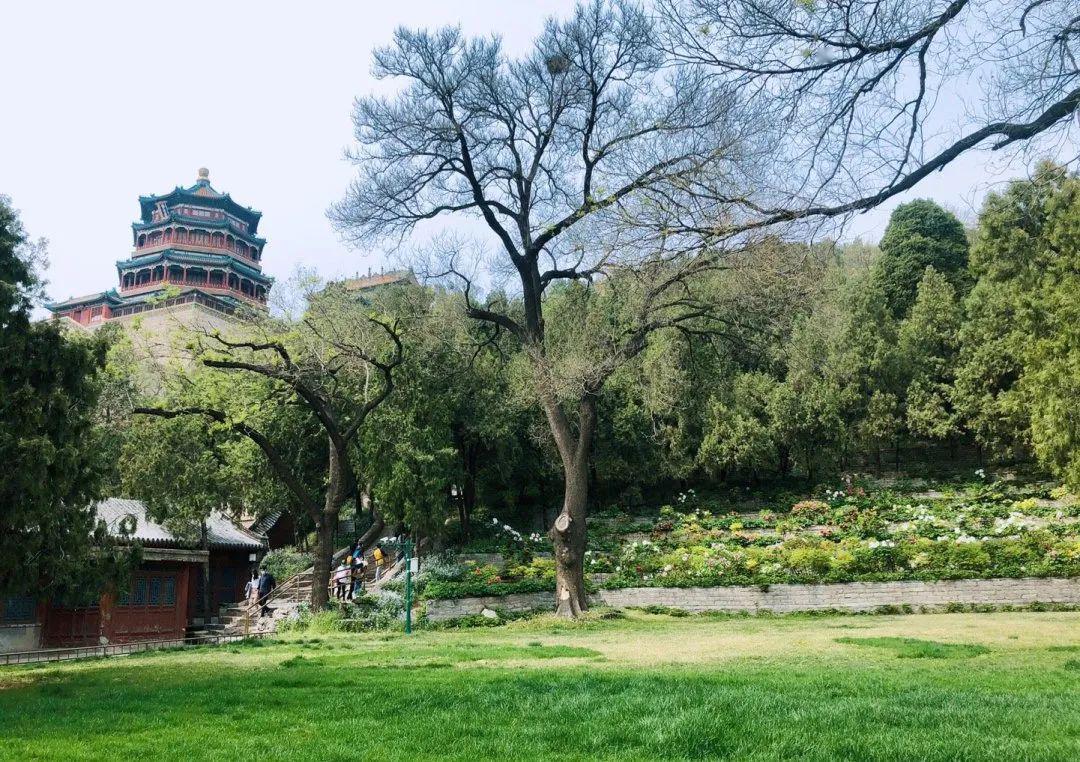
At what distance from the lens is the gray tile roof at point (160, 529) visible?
74.0ft

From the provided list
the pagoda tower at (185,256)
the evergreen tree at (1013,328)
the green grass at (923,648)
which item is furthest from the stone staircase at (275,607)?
the pagoda tower at (185,256)

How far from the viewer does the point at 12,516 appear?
7.87m

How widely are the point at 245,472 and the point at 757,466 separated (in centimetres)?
1971

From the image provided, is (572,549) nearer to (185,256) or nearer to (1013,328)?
(1013,328)

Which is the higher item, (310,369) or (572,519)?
(310,369)

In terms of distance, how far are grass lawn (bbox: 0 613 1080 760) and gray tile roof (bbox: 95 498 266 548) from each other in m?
12.2

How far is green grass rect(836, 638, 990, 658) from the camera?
9.34m

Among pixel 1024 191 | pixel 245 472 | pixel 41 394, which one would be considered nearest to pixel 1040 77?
pixel 1024 191

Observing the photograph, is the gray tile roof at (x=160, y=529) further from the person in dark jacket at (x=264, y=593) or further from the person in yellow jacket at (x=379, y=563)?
the person in yellow jacket at (x=379, y=563)

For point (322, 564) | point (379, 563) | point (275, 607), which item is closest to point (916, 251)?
point (379, 563)

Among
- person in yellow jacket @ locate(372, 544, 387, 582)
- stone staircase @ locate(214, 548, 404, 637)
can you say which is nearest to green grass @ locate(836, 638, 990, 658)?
stone staircase @ locate(214, 548, 404, 637)

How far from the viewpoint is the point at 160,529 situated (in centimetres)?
2392

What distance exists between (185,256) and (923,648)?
63736mm

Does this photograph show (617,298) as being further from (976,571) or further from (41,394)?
(41,394)
